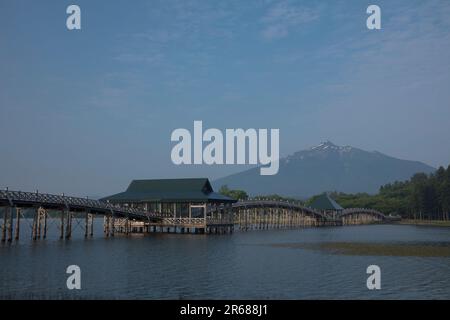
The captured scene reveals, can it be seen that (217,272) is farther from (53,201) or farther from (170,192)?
(170,192)

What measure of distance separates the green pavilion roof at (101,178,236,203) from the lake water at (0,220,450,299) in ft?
86.7

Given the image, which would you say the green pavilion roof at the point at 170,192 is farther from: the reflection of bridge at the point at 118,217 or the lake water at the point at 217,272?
the lake water at the point at 217,272

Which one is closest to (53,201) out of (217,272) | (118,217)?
(118,217)

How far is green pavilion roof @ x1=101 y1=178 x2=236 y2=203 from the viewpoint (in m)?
84.0

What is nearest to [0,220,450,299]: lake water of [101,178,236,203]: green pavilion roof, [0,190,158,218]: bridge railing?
[0,190,158,218]: bridge railing

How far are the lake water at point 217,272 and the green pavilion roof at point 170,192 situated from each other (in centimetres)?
2643

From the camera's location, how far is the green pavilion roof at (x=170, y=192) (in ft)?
276

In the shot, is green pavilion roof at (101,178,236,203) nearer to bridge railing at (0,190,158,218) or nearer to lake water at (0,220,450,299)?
bridge railing at (0,190,158,218)

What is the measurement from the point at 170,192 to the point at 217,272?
163ft

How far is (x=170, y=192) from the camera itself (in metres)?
88.1

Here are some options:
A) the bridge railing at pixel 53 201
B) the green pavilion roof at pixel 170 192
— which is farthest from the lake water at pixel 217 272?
the green pavilion roof at pixel 170 192

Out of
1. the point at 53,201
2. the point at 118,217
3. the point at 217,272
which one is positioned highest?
the point at 53,201
